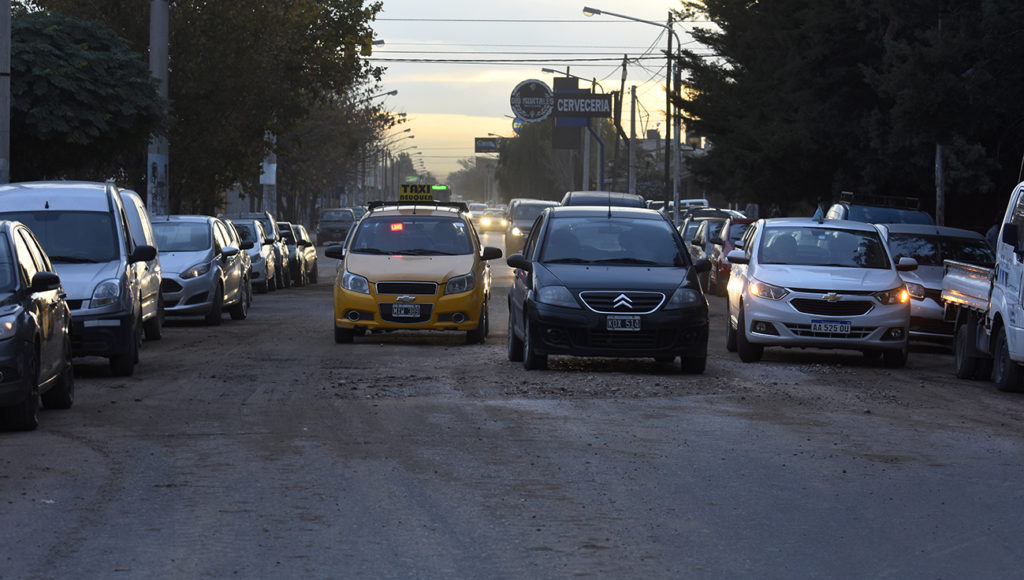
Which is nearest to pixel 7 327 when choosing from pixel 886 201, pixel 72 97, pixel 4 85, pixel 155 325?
pixel 155 325

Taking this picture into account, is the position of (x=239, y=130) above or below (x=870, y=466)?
above

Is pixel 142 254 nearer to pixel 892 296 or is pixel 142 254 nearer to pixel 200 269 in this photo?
pixel 200 269

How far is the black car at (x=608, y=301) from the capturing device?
15.1m

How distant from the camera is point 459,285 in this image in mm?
18812

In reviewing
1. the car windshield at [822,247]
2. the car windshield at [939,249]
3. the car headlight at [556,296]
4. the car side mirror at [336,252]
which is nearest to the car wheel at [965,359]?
the car windshield at [822,247]

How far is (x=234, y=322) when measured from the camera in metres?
24.0

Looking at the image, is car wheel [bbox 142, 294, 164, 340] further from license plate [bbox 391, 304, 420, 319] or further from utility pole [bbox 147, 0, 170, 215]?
utility pole [bbox 147, 0, 170, 215]

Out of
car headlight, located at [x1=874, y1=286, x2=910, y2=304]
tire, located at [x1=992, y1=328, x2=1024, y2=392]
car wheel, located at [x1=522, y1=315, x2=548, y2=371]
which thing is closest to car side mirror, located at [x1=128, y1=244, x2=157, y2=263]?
car wheel, located at [x1=522, y1=315, x2=548, y2=371]

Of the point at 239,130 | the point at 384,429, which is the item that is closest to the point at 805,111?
the point at 239,130

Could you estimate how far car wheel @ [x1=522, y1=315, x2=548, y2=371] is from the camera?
1529cm

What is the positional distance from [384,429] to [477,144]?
176 m

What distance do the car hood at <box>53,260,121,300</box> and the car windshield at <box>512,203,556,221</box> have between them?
104 feet

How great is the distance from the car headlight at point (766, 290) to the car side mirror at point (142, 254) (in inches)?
252

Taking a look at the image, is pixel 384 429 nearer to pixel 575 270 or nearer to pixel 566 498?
pixel 566 498
